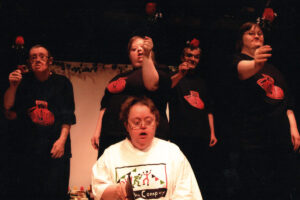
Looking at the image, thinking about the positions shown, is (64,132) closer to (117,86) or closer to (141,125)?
(117,86)

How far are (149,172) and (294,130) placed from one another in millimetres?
1055

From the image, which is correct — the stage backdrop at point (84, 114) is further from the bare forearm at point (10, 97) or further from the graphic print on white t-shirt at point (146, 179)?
the graphic print on white t-shirt at point (146, 179)

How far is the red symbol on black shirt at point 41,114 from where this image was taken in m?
2.20

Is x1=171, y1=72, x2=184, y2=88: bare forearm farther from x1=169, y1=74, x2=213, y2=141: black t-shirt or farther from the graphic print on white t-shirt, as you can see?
the graphic print on white t-shirt

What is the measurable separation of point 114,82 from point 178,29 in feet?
2.99

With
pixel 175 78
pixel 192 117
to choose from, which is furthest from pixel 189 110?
pixel 175 78

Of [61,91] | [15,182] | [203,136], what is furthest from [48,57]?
[203,136]

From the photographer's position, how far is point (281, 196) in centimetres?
195

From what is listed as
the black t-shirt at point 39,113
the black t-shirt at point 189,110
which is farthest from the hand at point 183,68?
the black t-shirt at point 39,113

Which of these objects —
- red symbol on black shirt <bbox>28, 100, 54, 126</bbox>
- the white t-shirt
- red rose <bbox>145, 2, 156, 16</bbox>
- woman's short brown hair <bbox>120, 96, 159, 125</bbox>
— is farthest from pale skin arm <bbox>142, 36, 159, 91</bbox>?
red symbol on black shirt <bbox>28, 100, 54, 126</bbox>

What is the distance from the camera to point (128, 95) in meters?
1.96

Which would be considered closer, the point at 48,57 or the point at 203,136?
the point at 48,57

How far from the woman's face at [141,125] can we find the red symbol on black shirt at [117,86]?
348mm

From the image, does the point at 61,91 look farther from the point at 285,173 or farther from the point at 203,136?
the point at 285,173
